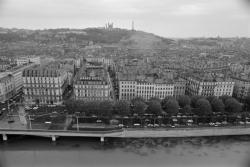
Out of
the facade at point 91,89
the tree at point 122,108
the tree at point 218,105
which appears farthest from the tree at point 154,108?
the tree at point 218,105

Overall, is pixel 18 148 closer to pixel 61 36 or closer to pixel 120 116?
pixel 120 116

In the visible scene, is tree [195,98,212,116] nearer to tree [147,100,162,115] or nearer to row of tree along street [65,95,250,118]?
row of tree along street [65,95,250,118]

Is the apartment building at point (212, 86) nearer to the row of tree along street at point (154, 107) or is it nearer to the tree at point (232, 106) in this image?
the row of tree along street at point (154, 107)

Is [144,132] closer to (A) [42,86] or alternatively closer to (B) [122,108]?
(B) [122,108]

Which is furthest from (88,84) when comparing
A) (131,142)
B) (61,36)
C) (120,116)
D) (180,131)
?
(61,36)

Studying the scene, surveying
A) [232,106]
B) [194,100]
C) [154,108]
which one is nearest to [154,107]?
[154,108]

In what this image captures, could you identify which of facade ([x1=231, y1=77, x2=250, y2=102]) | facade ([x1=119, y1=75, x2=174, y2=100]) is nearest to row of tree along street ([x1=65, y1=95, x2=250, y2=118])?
facade ([x1=119, y1=75, x2=174, y2=100])
